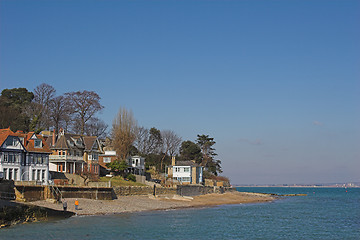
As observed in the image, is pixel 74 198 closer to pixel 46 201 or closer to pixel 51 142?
pixel 46 201

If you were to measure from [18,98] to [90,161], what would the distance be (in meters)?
31.0

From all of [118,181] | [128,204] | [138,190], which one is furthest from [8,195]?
[118,181]

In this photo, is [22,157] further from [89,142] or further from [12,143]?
[89,142]

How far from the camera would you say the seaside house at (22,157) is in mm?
56875

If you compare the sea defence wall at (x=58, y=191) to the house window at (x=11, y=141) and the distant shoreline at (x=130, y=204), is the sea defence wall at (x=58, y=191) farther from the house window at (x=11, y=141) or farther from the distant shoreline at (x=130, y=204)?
the house window at (x=11, y=141)

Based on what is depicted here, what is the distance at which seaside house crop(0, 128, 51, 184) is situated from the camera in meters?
56.9

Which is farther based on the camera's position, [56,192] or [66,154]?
[66,154]

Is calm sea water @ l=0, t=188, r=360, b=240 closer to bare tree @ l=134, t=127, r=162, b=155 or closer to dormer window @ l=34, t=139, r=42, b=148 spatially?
dormer window @ l=34, t=139, r=42, b=148

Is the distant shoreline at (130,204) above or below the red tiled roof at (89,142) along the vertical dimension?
below

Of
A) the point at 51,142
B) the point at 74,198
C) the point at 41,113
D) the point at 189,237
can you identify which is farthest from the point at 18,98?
the point at 189,237

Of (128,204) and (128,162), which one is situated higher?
(128,162)

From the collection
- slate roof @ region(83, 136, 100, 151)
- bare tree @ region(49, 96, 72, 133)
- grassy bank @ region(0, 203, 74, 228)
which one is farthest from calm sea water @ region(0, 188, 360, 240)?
bare tree @ region(49, 96, 72, 133)

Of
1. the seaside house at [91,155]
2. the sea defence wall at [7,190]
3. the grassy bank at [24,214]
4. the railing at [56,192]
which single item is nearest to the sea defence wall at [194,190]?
the seaside house at [91,155]

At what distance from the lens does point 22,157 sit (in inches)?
2341
